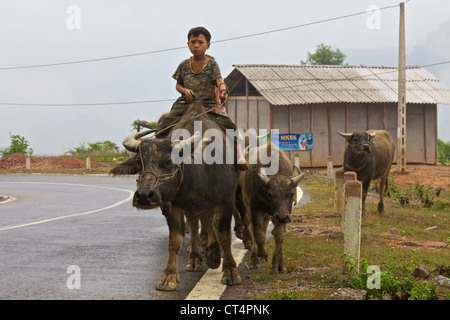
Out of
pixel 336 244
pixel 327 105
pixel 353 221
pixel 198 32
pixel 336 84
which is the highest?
pixel 336 84

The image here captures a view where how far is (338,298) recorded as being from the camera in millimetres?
5473

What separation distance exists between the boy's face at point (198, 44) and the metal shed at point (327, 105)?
73.1 feet

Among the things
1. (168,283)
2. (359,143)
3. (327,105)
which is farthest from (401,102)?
(168,283)

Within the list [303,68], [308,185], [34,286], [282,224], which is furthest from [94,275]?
[303,68]

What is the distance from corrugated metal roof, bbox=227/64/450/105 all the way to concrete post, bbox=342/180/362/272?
2313cm

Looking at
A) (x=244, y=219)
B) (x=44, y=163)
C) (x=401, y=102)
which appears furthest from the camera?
(x=44, y=163)

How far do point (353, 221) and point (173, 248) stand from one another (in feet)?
7.12

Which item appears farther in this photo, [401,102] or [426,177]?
[401,102]

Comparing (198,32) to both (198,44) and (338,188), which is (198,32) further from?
(338,188)

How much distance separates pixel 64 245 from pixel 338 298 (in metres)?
5.09

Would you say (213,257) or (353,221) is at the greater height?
(353,221)

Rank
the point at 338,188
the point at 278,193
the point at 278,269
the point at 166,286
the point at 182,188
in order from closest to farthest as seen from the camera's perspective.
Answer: the point at 166,286, the point at 182,188, the point at 278,269, the point at 278,193, the point at 338,188

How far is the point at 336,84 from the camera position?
34188mm

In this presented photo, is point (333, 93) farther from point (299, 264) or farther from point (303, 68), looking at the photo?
point (299, 264)
